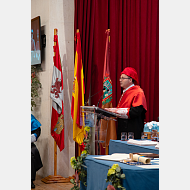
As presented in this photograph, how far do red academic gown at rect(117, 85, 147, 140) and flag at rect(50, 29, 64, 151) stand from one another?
1.40m

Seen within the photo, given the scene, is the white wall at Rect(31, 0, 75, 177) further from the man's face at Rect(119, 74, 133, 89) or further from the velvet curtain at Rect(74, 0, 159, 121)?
the man's face at Rect(119, 74, 133, 89)

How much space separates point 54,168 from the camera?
4434mm

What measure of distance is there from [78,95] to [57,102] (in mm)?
371

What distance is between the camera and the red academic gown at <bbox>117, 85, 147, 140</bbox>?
3121mm

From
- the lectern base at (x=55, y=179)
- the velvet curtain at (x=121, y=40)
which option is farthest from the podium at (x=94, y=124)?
the lectern base at (x=55, y=179)

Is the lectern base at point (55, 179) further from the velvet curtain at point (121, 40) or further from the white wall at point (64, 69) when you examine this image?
the velvet curtain at point (121, 40)

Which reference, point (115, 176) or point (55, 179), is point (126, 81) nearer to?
point (115, 176)

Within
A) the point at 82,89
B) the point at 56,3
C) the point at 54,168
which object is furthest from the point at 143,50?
the point at 54,168

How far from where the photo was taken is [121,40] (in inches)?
162

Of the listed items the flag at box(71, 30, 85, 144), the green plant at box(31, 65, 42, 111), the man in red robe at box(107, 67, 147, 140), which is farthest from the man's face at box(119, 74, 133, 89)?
the green plant at box(31, 65, 42, 111)

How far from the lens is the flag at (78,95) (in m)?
4.34

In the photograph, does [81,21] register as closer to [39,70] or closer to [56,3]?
A: [56,3]
